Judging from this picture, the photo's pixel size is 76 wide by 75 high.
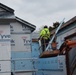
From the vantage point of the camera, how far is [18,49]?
589 inches

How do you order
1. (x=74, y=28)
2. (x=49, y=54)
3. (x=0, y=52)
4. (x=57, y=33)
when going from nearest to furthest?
(x=0, y=52) < (x=49, y=54) < (x=74, y=28) < (x=57, y=33)

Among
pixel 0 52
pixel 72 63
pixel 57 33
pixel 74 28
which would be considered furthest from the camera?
pixel 57 33

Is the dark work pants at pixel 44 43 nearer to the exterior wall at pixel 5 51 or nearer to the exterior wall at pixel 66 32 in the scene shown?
the exterior wall at pixel 66 32

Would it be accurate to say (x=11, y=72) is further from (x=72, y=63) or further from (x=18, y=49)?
(x=72, y=63)

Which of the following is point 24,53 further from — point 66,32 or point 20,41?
point 66,32

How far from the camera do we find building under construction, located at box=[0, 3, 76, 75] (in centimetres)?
998

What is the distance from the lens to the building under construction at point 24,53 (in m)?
9.98

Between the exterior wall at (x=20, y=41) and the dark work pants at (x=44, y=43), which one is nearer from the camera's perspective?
the exterior wall at (x=20, y=41)

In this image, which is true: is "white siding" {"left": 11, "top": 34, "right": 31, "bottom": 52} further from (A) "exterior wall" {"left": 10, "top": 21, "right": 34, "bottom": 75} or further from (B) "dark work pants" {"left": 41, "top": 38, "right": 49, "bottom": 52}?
(B) "dark work pants" {"left": 41, "top": 38, "right": 49, "bottom": 52}

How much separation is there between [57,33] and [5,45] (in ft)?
26.4

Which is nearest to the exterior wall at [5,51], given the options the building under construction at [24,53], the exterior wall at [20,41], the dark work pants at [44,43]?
the building under construction at [24,53]

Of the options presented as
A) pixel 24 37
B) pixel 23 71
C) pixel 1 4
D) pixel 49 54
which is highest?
pixel 1 4

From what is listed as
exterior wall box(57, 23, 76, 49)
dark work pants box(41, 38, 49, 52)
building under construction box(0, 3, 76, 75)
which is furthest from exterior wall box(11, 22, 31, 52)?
exterior wall box(57, 23, 76, 49)

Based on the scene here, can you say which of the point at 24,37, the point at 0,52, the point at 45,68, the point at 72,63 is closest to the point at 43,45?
the point at 24,37
